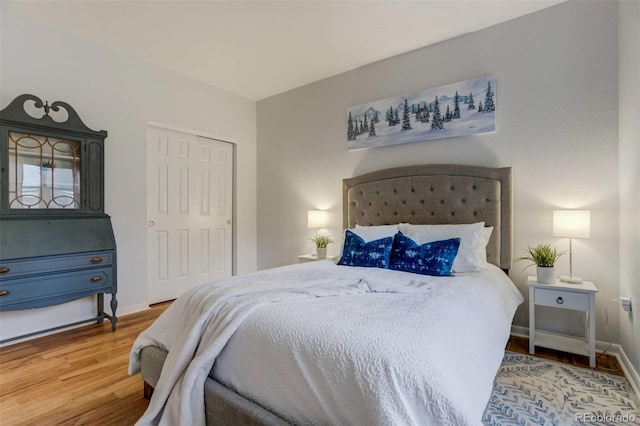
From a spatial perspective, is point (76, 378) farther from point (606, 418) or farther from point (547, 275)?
point (547, 275)

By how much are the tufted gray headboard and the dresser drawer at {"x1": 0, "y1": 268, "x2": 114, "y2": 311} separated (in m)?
2.47

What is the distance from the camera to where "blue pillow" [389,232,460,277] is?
2.21 m

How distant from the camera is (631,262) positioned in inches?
79.1

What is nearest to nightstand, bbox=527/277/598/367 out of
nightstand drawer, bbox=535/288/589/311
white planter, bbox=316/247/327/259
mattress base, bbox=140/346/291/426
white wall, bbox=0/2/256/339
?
nightstand drawer, bbox=535/288/589/311

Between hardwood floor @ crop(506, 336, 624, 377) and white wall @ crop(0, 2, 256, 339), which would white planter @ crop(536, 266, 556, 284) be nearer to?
hardwood floor @ crop(506, 336, 624, 377)

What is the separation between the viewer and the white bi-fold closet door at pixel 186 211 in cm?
362

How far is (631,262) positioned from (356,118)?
2.64 m

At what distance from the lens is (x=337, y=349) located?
107 cm

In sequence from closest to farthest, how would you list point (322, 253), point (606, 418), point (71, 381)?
point (606, 418)
point (71, 381)
point (322, 253)

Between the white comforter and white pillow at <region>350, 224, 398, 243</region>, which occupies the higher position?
white pillow at <region>350, 224, 398, 243</region>

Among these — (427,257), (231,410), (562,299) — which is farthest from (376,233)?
(231,410)

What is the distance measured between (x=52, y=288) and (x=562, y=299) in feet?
12.9

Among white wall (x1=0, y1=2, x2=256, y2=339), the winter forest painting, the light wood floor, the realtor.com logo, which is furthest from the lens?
the winter forest painting

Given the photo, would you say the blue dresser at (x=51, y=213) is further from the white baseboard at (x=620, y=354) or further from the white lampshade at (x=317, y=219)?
the white baseboard at (x=620, y=354)
